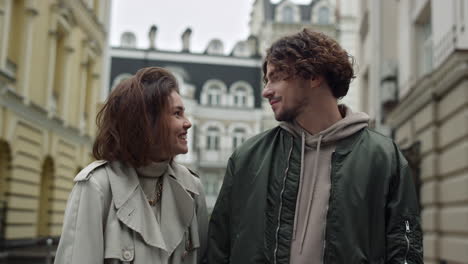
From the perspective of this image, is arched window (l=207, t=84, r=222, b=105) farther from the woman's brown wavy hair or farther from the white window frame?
the woman's brown wavy hair

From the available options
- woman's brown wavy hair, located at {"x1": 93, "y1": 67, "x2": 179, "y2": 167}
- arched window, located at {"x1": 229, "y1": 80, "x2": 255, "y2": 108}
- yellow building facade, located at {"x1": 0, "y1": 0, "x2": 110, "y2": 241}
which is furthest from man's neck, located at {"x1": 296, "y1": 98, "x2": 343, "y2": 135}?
arched window, located at {"x1": 229, "y1": 80, "x2": 255, "y2": 108}

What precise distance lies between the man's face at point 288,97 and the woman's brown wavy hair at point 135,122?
598mm

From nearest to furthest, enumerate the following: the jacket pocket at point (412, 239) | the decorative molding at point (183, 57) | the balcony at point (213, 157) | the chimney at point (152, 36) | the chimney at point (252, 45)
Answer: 1. the jacket pocket at point (412, 239)
2. the balcony at point (213, 157)
3. the decorative molding at point (183, 57)
4. the chimney at point (252, 45)
5. the chimney at point (152, 36)

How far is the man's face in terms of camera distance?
2816mm

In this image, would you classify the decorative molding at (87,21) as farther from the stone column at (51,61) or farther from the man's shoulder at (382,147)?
the man's shoulder at (382,147)

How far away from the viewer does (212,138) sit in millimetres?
38094

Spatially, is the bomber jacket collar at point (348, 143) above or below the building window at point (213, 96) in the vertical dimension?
below

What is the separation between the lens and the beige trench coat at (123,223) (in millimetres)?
2721

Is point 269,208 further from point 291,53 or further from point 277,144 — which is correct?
point 291,53

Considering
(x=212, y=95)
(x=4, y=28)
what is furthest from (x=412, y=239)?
(x=212, y=95)

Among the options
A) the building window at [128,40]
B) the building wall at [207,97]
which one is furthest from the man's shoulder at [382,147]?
the building window at [128,40]

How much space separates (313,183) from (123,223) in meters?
0.96

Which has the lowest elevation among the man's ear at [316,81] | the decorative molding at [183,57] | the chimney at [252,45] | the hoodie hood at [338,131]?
the hoodie hood at [338,131]

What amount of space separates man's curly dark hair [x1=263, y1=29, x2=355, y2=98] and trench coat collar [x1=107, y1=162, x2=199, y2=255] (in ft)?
2.79
